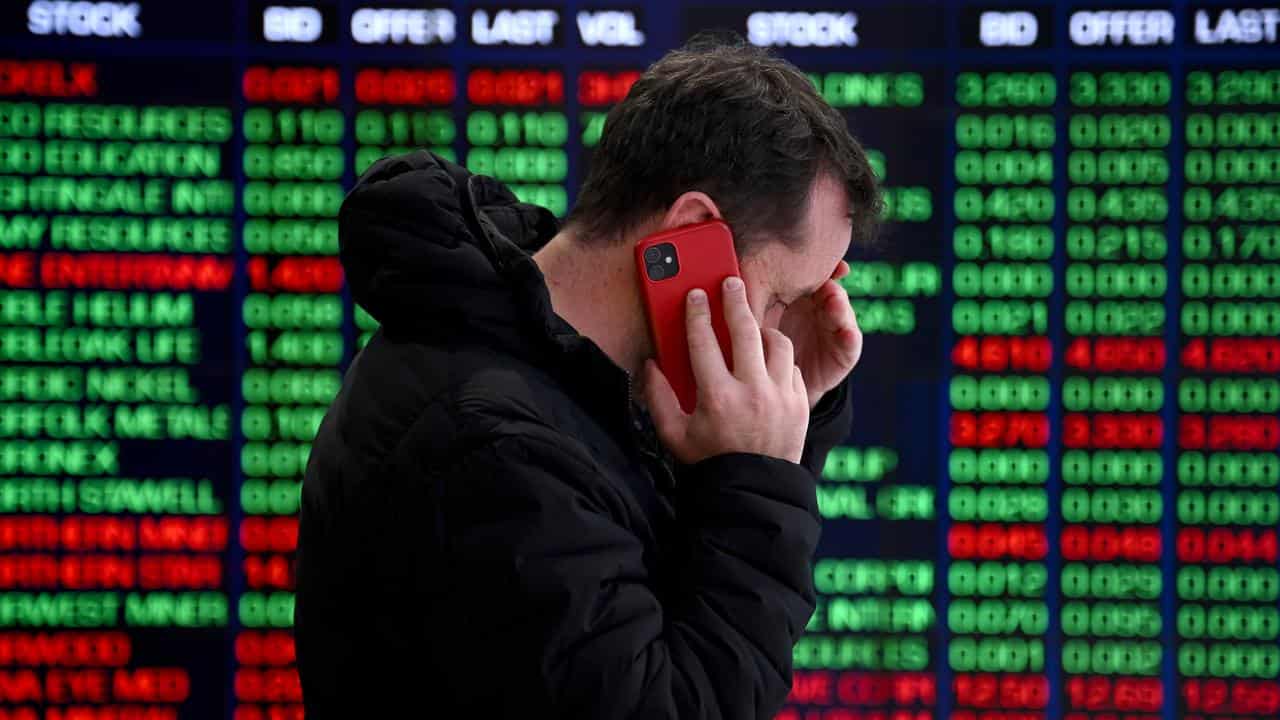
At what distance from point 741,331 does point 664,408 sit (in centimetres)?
9

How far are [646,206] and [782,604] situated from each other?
338 millimetres

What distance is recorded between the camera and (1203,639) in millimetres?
1925

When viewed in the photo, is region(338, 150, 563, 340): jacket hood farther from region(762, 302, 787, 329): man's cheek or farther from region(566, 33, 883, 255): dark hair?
region(762, 302, 787, 329): man's cheek

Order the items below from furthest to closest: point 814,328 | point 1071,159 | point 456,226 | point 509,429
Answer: point 1071,159 → point 814,328 → point 456,226 → point 509,429

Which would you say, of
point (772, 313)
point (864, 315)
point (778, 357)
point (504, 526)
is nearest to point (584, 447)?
point (504, 526)

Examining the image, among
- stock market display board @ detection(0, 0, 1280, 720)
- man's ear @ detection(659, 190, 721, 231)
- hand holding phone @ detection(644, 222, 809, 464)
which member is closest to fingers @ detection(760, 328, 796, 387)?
hand holding phone @ detection(644, 222, 809, 464)

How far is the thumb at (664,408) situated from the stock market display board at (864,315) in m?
1.06

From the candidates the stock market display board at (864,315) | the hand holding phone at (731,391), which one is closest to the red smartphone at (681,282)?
the hand holding phone at (731,391)

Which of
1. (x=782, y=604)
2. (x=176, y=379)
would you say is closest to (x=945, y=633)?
(x=782, y=604)

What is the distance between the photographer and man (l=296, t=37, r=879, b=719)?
2.47 feet

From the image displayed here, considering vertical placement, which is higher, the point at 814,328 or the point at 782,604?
the point at 814,328

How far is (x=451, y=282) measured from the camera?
0.86 meters

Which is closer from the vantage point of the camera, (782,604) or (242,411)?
(782,604)

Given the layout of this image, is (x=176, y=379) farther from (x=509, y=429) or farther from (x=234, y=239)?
(x=509, y=429)
